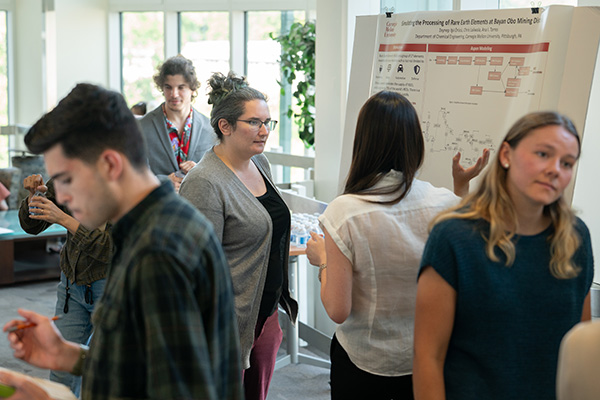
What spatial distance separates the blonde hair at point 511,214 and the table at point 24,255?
5674 mm

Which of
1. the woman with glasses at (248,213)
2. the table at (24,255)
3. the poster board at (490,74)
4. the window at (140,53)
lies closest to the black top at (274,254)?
the woman with glasses at (248,213)

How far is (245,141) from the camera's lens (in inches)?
110

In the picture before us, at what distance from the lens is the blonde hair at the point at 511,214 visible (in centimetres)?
166

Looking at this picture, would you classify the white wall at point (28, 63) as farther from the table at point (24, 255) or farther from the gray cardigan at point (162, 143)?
the gray cardigan at point (162, 143)

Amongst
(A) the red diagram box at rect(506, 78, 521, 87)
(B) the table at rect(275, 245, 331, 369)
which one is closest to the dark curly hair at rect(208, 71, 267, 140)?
(A) the red diagram box at rect(506, 78, 521, 87)

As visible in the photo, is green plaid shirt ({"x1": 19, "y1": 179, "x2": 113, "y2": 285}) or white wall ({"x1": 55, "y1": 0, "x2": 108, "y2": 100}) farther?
white wall ({"x1": 55, "y1": 0, "x2": 108, "y2": 100})

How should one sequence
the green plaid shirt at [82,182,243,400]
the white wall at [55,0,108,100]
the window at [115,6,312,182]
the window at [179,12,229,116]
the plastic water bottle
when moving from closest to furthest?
the green plaid shirt at [82,182,243,400] → the plastic water bottle → the window at [115,6,312,182] → the window at [179,12,229,116] → the white wall at [55,0,108,100]

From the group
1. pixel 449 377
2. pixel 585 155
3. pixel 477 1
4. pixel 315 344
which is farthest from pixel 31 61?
pixel 449 377

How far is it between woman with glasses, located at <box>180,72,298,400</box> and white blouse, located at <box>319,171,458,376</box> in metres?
0.59

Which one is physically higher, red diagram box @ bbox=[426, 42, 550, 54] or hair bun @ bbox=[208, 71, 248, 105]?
red diagram box @ bbox=[426, 42, 550, 54]

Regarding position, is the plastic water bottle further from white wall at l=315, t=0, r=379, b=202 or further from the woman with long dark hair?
the woman with long dark hair

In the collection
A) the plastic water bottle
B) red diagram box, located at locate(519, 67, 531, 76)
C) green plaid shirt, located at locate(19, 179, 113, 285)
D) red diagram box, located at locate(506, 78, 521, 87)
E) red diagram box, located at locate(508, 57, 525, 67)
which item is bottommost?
the plastic water bottle

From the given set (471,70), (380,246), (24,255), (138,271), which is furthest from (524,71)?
(24,255)

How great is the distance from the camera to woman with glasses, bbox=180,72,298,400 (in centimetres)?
262
